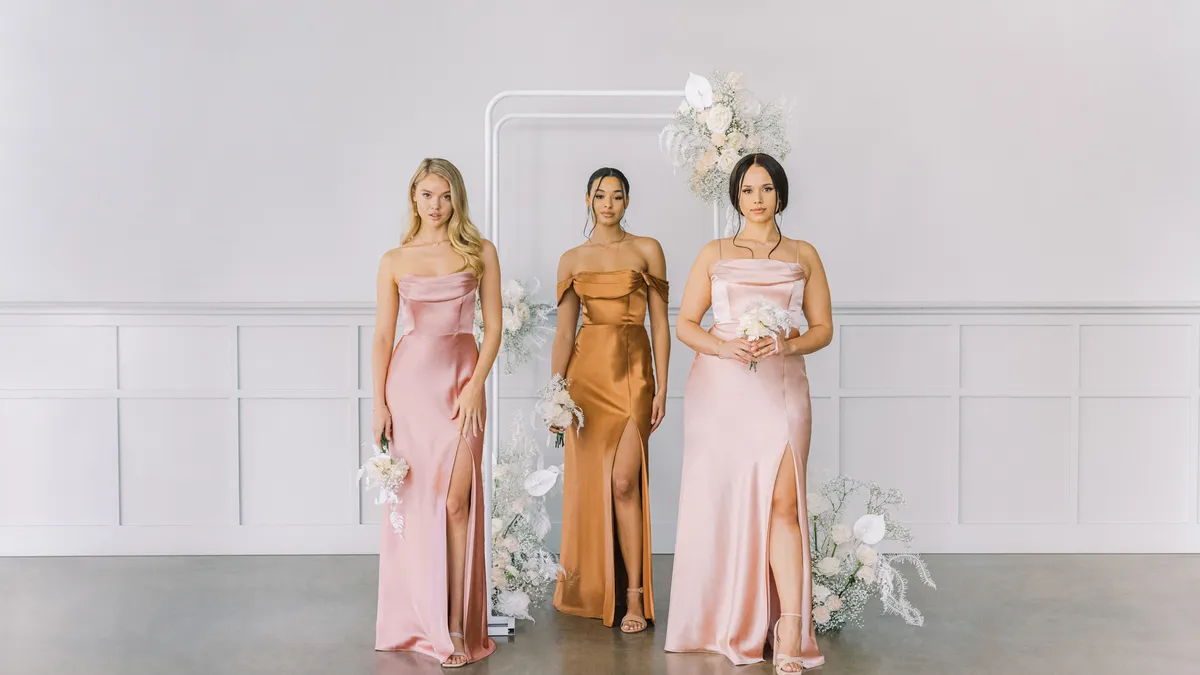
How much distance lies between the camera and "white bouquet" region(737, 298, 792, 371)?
11.3 ft

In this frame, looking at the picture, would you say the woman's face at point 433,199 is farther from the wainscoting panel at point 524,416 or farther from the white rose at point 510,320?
the wainscoting panel at point 524,416

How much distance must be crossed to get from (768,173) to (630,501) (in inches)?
62.6

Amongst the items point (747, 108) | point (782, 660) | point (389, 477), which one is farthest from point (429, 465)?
point (747, 108)

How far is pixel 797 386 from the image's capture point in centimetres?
371

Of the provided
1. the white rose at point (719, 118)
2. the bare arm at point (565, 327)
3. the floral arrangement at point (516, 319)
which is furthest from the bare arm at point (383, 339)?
the white rose at point (719, 118)

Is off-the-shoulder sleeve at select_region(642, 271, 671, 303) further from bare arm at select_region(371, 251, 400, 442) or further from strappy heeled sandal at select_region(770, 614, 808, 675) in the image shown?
strappy heeled sandal at select_region(770, 614, 808, 675)

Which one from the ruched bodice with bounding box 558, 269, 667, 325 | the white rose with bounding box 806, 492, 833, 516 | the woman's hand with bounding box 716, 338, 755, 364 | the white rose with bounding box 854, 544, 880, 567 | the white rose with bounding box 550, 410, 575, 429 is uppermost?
the ruched bodice with bounding box 558, 269, 667, 325

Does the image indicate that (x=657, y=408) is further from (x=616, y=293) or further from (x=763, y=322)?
(x=763, y=322)

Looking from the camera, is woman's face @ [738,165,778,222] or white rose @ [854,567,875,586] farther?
white rose @ [854,567,875,586]

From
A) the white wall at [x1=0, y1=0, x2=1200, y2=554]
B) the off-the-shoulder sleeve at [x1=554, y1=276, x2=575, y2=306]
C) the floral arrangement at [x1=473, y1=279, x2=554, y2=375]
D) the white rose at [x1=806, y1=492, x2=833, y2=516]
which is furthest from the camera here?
the white wall at [x1=0, y1=0, x2=1200, y2=554]

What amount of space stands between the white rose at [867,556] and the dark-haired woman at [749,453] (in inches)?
18.4

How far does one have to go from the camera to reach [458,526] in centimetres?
373

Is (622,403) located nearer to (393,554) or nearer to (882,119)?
(393,554)

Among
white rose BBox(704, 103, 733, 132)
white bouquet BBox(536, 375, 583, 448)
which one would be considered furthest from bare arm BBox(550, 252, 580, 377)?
white rose BBox(704, 103, 733, 132)
